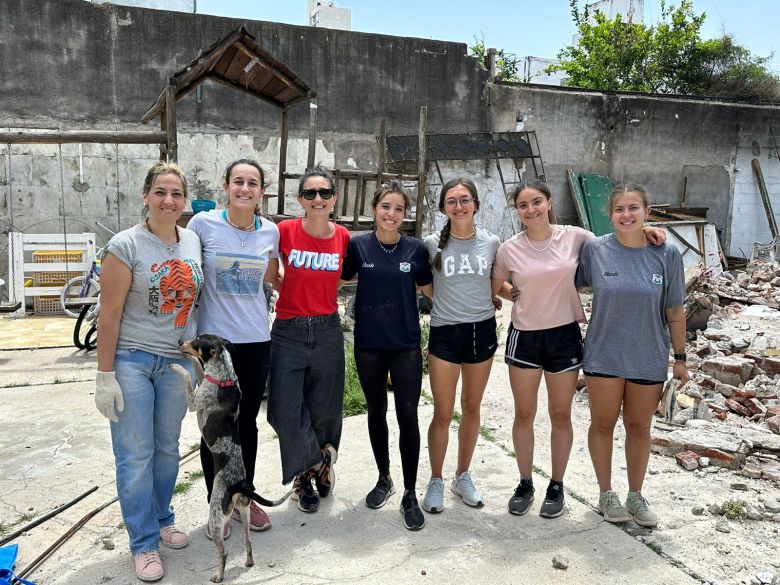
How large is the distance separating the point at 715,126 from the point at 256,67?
42.4ft

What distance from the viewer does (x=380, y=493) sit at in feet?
11.8

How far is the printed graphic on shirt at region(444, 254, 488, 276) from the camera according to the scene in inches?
134

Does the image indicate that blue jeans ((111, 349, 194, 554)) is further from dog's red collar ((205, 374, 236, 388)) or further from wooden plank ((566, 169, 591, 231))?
wooden plank ((566, 169, 591, 231))

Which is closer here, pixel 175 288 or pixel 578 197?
pixel 175 288

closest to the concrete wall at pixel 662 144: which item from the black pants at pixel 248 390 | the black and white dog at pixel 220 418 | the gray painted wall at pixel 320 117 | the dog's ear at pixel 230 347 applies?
the gray painted wall at pixel 320 117

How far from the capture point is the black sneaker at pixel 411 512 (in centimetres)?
333

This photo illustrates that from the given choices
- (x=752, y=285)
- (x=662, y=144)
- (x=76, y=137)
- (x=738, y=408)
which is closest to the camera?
(x=738, y=408)

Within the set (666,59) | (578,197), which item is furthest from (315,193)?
(666,59)

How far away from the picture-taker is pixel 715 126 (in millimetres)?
15578

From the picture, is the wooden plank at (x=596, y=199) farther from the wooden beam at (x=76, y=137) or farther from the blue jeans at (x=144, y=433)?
the blue jeans at (x=144, y=433)

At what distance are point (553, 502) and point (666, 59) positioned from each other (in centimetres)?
1937

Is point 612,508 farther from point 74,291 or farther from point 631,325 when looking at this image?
point 74,291

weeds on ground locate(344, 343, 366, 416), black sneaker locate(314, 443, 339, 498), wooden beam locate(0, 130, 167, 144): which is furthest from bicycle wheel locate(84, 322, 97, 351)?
black sneaker locate(314, 443, 339, 498)

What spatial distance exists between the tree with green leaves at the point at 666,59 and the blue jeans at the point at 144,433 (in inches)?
734
